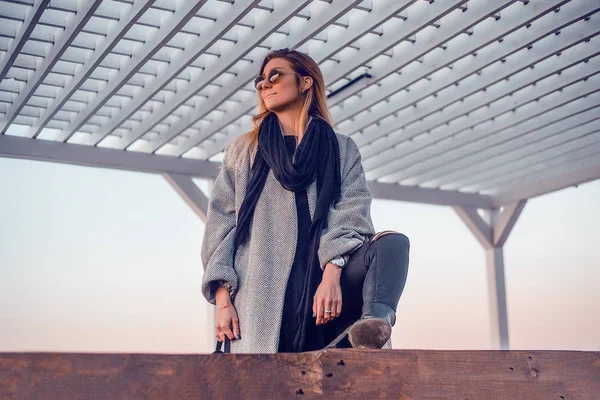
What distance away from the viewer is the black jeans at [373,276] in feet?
6.76

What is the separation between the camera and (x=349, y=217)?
2.34 metres

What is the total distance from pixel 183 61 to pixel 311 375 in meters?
4.10

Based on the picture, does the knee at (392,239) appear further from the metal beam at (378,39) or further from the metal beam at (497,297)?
the metal beam at (497,297)

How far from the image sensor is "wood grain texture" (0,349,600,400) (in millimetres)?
1262

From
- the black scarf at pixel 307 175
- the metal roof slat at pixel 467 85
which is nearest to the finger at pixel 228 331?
the black scarf at pixel 307 175

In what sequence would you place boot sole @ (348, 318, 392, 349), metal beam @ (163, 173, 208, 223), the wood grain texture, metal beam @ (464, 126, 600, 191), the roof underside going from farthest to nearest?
metal beam @ (163, 173, 208, 223) < metal beam @ (464, 126, 600, 191) < the roof underside < boot sole @ (348, 318, 392, 349) < the wood grain texture

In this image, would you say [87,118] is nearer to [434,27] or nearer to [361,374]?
[434,27]

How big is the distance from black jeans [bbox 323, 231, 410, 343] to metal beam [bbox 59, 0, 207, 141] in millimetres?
2564

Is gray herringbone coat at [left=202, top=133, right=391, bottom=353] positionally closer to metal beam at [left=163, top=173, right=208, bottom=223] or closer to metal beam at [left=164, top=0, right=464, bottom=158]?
metal beam at [left=164, top=0, right=464, bottom=158]

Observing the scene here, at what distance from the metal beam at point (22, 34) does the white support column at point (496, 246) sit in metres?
5.39

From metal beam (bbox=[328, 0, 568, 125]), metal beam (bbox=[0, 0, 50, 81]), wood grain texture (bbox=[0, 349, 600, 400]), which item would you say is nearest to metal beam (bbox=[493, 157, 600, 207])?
metal beam (bbox=[328, 0, 568, 125])

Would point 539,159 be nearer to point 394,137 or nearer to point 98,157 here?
point 394,137

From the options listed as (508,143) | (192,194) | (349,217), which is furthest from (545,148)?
(349,217)

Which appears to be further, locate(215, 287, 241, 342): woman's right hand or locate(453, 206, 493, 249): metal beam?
locate(453, 206, 493, 249): metal beam
